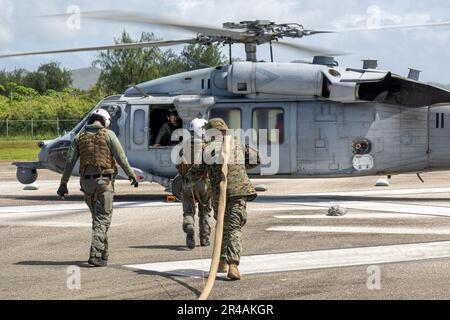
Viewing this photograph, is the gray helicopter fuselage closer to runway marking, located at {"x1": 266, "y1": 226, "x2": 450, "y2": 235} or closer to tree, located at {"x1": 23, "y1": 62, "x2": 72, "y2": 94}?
runway marking, located at {"x1": 266, "y1": 226, "x2": 450, "y2": 235}

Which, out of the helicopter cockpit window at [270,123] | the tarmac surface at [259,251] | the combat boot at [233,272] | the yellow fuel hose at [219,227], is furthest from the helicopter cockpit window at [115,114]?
the combat boot at [233,272]

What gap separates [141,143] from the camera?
63.5ft

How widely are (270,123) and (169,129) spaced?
224 cm

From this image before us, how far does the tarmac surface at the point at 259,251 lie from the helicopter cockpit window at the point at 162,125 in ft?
4.40

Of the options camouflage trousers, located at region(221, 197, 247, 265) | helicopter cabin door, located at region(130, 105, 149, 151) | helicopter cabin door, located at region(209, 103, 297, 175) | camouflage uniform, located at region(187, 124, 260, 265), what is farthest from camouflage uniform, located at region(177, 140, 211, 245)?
helicopter cabin door, located at region(130, 105, 149, 151)

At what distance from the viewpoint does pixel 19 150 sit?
1801 inches

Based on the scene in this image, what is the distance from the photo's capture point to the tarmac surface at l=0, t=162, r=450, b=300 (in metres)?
9.00

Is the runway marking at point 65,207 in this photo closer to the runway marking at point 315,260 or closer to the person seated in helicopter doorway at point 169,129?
the person seated in helicopter doorway at point 169,129

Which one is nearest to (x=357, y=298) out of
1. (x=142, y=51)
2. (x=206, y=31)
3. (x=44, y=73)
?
(x=206, y=31)

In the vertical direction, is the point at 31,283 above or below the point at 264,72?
below

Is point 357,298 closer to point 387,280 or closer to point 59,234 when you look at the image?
point 387,280

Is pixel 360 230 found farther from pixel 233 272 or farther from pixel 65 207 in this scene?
pixel 65 207

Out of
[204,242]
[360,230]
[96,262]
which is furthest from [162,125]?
[96,262]
